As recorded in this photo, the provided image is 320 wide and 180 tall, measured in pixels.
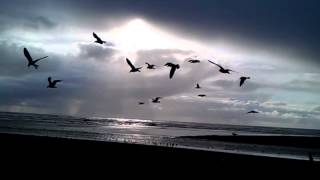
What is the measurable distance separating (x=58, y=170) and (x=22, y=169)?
5.17 ft

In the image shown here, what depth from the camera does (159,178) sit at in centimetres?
1944

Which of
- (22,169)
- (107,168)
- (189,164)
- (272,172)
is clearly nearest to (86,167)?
(107,168)

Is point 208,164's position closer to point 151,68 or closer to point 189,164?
point 189,164

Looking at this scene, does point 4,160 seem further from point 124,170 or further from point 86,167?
point 124,170

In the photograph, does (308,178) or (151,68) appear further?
(151,68)

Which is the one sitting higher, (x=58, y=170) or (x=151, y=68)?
(x=151, y=68)

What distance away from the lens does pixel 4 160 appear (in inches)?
882

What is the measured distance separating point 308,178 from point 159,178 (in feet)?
27.3

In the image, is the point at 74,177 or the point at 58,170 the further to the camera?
→ the point at 58,170

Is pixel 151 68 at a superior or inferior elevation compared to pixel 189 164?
superior

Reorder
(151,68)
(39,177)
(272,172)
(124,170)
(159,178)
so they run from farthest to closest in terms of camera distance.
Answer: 1. (151,68)
2. (272,172)
3. (124,170)
4. (159,178)
5. (39,177)

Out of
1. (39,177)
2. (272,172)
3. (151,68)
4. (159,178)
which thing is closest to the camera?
(39,177)

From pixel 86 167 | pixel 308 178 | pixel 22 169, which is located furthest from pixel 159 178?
pixel 308 178

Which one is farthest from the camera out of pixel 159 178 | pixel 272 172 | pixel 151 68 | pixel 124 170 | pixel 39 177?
pixel 151 68
